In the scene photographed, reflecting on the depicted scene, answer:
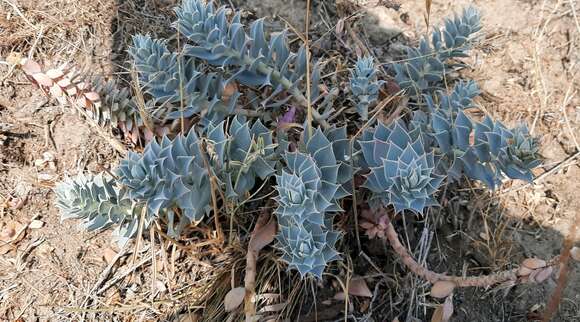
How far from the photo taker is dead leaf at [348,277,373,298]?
1953 mm

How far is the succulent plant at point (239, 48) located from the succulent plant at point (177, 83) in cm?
7

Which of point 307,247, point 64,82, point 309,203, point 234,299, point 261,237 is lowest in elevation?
point 234,299

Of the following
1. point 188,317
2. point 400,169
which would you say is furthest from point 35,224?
point 400,169

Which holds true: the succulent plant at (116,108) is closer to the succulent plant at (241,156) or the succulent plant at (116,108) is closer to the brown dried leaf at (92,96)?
the brown dried leaf at (92,96)

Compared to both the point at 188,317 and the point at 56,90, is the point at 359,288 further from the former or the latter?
the point at 56,90

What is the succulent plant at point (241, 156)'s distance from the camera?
1.77m

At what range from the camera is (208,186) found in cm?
183

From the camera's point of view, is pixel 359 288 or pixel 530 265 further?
pixel 359 288

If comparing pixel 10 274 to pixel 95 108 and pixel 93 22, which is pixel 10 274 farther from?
pixel 93 22

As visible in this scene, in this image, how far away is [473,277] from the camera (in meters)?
1.81

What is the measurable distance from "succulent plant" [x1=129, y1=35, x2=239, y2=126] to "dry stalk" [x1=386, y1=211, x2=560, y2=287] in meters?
0.75

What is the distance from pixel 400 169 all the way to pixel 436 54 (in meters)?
0.65

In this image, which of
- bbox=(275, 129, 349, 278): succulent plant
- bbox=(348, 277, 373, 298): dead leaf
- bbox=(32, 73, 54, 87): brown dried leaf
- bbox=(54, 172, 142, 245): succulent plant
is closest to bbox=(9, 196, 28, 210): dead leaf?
bbox=(54, 172, 142, 245): succulent plant

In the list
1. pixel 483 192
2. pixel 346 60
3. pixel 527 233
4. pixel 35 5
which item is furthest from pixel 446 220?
pixel 35 5
